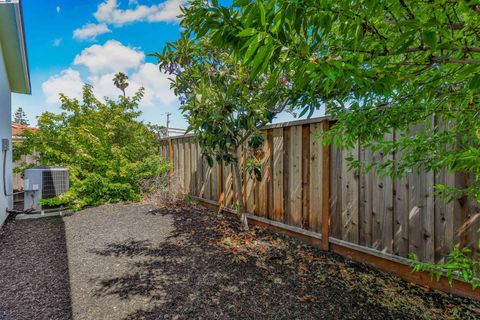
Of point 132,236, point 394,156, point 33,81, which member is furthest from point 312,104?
point 33,81

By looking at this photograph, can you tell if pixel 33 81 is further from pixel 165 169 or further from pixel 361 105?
pixel 361 105

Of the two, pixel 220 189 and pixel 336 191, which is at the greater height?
pixel 336 191

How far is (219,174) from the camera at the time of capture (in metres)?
4.91

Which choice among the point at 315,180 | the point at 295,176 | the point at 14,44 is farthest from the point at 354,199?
the point at 14,44

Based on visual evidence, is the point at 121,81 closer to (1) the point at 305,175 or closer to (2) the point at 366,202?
(1) the point at 305,175

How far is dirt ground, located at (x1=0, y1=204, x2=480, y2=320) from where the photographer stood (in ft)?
6.63

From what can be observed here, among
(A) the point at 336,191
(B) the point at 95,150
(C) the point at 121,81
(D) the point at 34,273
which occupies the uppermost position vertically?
(C) the point at 121,81

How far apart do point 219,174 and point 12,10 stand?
502 cm

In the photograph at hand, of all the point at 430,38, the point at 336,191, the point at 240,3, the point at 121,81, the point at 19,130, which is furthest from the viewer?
the point at 121,81

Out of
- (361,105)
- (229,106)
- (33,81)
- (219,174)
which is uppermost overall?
(33,81)

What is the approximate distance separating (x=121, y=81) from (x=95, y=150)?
12.2 meters

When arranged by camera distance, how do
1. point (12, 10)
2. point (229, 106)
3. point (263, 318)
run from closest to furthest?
1. point (263, 318)
2. point (229, 106)
3. point (12, 10)

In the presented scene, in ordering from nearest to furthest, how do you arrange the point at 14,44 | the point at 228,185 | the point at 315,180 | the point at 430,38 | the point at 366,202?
the point at 430,38, the point at 366,202, the point at 315,180, the point at 228,185, the point at 14,44

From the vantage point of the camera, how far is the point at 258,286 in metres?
2.38
